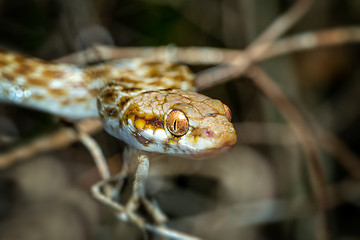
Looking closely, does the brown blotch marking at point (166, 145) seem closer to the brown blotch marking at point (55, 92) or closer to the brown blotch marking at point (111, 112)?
the brown blotch marking at point (111, 112)

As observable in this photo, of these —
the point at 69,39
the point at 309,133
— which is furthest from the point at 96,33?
the point at 309,133

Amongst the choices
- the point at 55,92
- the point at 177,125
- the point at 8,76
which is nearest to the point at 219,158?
the point at 55,92

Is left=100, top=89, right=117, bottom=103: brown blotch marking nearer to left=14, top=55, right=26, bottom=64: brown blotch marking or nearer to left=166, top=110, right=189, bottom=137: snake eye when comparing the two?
left=166, top=110, right=189, bottom=137: snake eye

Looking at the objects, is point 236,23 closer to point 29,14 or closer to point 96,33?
point 96,33

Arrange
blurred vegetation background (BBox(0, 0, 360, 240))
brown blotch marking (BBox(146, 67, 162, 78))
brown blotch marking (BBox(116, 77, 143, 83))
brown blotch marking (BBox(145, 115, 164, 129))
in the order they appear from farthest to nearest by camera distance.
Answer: blurred vegetation background (BBox(0, 0, 360, 240))
brown blotch marking (BBox(146, 67, 162, 78))
brown blotch marking (BBox(116, 77, 143, 83))
brown blotch marking (BBox(145, 115, 164, 129))

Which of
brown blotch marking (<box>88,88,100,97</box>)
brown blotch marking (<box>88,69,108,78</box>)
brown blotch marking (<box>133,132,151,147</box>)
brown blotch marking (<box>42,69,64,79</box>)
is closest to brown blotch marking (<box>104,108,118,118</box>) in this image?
brown blotch marking (<box>133,132,151,147</box>)

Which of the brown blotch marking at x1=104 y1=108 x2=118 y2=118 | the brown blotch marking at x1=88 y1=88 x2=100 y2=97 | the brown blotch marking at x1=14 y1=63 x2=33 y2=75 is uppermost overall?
the brown blotch marking at x1=14 y1=63 x2=33 y2=75
